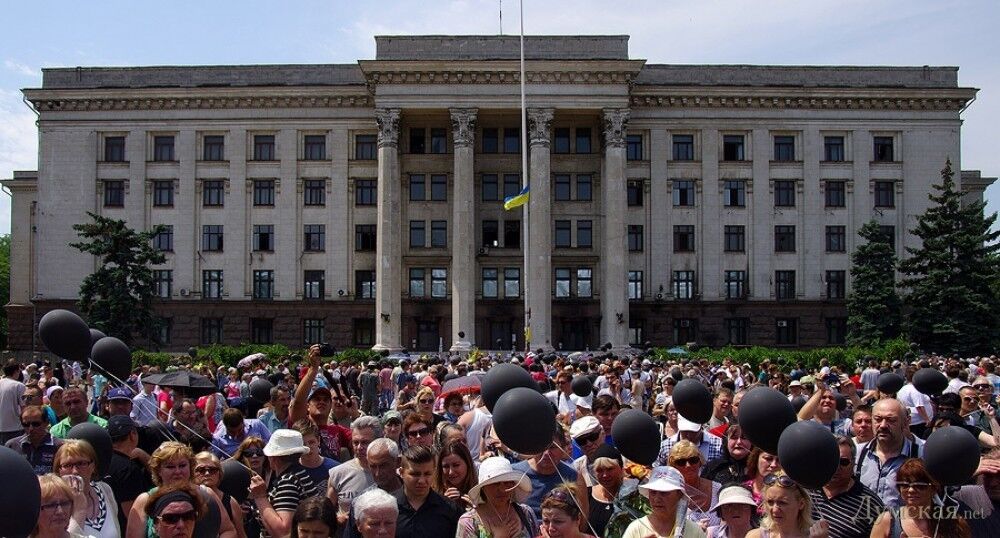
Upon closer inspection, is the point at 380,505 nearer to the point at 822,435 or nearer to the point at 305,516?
the point at 305,516

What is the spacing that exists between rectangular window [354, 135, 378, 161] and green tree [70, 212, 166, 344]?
495 inches

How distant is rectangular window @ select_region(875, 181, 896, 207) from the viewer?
188 ft

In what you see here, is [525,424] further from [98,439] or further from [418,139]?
[418,139]

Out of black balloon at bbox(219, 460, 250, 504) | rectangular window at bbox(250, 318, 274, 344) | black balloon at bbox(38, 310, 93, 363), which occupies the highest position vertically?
black balloon at bbox(38, 310, 93, 363)

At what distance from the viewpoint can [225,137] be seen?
5694cm

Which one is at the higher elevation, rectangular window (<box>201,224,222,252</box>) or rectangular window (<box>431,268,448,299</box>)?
rectangular window (<box>201,224,222,252</box>)

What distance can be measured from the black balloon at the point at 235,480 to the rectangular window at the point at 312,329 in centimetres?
4885

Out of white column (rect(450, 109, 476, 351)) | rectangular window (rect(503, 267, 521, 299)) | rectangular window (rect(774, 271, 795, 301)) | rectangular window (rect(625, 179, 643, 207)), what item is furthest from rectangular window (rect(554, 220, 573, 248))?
rectangular window (rect(774, 271, 795, 301))

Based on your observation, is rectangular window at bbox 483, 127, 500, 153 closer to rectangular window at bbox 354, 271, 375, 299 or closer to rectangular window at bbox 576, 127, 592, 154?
rectangular window at bbox 576, 127, 592, 154

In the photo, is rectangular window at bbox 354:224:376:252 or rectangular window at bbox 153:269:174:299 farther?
rectangular window at bbox 354:224:376:252

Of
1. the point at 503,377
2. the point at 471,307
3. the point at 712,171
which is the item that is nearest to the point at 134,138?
the point at 471,307

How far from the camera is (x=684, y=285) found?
56.5m

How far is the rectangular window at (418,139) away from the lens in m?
56.6

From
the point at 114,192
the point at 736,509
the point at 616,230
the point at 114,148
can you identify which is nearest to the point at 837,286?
the point at 616,230
